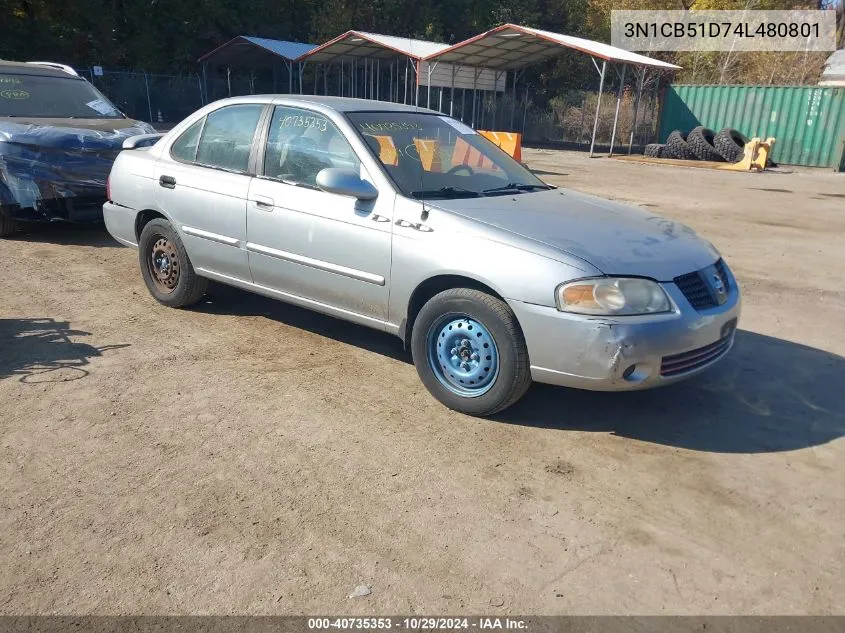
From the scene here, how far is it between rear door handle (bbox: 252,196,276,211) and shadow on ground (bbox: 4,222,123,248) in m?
3.78

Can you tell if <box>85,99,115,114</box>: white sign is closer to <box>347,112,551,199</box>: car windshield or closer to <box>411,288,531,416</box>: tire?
<box>347,112,551,199</box>: car windshield

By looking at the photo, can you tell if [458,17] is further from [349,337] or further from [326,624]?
[326,624]

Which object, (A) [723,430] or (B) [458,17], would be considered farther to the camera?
(B) [458,17]

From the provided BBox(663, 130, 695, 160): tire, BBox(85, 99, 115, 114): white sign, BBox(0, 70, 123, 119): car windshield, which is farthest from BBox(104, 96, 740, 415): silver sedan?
BBox(663, 130, 695, 160): tire

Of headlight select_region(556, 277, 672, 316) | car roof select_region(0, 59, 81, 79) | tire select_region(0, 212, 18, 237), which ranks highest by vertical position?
car roof select_region(0, 59, 81, 79)

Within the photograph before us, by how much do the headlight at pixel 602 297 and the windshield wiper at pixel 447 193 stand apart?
3.65ft

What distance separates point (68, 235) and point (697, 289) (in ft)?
24.1

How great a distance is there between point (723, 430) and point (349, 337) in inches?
104

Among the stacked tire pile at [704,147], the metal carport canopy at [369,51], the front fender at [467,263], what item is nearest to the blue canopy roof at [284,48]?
the metal carport canopy at [369,51]

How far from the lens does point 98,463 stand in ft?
10.9

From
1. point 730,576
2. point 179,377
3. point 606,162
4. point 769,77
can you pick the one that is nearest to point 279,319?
point 179,377

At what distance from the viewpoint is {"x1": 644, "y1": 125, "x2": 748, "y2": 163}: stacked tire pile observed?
21.3 m

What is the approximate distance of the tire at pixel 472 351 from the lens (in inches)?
142

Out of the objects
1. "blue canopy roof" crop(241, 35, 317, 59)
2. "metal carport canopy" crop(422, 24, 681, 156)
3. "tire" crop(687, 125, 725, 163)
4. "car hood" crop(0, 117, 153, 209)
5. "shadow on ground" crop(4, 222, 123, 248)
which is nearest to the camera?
"car hood" crop(0, 117, 153, 209)
